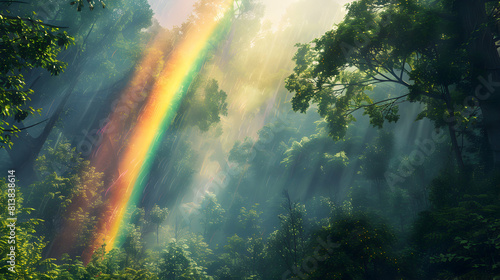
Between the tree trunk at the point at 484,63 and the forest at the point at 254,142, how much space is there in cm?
4

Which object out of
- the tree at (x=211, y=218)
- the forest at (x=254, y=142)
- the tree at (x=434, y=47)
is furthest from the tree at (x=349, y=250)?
the tree at (x=211, y=218)

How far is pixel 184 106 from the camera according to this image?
67.6 ft

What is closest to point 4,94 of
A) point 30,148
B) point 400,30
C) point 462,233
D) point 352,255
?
point 352,255

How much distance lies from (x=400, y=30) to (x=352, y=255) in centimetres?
692

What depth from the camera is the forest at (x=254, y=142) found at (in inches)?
213

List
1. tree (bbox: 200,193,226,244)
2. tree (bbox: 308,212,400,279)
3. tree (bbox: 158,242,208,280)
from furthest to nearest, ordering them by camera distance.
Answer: tree (bbox: 200,193,226,244) < tree (bbox: 158,242,208,280) < tree (bbox: 308,212,400,279)

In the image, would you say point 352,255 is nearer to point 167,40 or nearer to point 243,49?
point 167,40

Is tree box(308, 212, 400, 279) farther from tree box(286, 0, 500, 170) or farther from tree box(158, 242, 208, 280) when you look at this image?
tree box(158, 242, 208, 280)

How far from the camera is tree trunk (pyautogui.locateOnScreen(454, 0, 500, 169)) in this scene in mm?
6363

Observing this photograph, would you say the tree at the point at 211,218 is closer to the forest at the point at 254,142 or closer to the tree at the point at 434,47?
the forest at the point at 254,142

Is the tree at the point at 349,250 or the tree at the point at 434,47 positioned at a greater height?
the tree at the point at 434,47

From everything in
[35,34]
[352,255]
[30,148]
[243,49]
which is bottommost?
[30,148]

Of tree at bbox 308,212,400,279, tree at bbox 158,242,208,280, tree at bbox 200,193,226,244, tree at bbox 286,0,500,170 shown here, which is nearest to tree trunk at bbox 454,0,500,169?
tree at bbox 286,0,500,170

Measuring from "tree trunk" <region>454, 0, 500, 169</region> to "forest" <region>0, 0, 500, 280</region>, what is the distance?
4 centimetres
